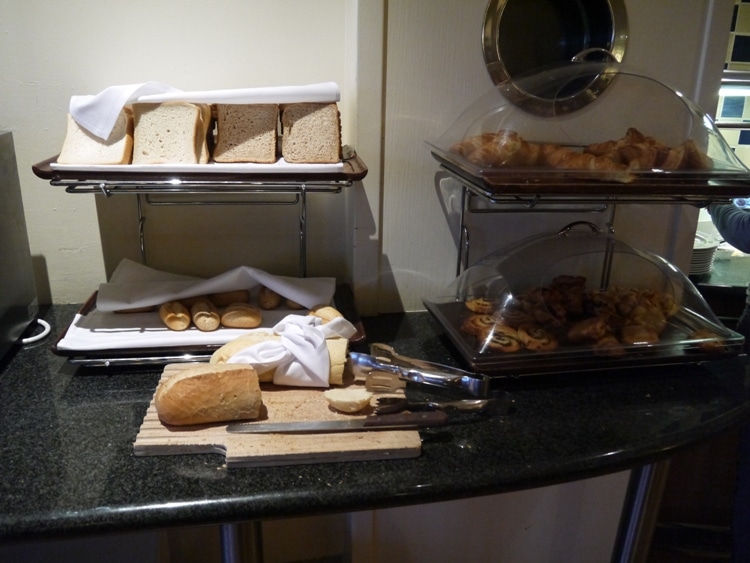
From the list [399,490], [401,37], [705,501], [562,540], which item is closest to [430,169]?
[401,37]

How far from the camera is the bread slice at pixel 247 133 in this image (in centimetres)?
95

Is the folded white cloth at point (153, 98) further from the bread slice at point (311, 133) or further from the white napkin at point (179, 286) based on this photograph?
the white napkin at point (179, 286)

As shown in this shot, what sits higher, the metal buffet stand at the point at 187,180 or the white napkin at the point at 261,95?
the white napkin at the point at 261,95

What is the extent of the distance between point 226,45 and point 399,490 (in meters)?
0.83

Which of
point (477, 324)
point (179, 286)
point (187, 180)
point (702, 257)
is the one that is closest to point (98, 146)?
point (187, 180)

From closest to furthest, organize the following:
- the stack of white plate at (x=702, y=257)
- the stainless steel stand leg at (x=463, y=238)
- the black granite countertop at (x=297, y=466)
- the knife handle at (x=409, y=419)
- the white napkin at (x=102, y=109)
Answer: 1. the black granite countertop at (x=297, y=466)
2. the knife handle at (x=409, y=419)
3. the white napkin at (x=102, y=109)
4. the stainless steel stand leg at (x=463, y=238)
5. the stack of white plate at (x=702, y=257)

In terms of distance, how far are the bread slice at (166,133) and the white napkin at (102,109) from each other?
0.09ft

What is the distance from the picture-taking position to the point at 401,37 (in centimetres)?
104

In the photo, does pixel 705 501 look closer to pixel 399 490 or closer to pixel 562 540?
pixel 562 540

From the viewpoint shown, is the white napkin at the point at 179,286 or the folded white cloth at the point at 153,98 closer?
the folded white cloth at the point at 153,98

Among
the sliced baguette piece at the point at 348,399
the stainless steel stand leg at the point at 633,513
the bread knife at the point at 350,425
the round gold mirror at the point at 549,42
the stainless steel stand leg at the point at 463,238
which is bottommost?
the stainless steel stand leg at the point at 633,513

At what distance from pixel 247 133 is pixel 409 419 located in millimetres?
508

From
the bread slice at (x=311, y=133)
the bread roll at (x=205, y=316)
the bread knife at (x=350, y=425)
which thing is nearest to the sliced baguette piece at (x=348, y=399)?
the bread knife at (x=350, y=425)

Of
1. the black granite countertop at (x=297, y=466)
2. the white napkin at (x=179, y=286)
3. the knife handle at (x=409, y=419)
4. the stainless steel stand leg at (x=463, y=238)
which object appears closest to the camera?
the black granite countertop at (x=297, y=466)
